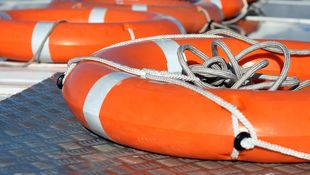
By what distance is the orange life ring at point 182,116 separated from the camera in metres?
2.34

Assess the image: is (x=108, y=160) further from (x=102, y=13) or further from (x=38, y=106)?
(x=102, y=13)

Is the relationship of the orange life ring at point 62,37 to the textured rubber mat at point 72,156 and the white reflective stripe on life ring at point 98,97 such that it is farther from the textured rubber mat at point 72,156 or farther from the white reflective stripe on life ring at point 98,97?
the white reflective stripe on life ring at point 98,97

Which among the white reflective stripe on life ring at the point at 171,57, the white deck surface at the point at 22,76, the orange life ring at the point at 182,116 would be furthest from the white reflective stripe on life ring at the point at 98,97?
the white deck surface at the point at 22,76

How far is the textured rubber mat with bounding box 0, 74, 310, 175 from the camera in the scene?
2.41 metres

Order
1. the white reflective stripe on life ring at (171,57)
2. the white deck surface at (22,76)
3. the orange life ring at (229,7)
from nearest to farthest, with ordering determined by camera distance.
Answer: the white reflective stripe on life ring at (171,57) < the white deck surface at (22,76) < the orange life ring at (229,7)

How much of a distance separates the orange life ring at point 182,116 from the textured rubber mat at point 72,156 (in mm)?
45

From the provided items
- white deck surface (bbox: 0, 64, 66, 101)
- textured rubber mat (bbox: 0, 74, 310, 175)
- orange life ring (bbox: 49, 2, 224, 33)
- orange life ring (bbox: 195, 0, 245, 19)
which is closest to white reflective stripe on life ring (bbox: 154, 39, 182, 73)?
textured rubber mat (bbox: 0, 74, 310, 175)

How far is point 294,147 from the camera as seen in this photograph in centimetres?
235

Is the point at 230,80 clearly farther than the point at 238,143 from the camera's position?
Yes

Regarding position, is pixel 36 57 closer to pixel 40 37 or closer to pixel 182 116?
pixel 40 37

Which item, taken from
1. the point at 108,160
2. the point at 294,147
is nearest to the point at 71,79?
the point at 108,160

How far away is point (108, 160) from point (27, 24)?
166cm

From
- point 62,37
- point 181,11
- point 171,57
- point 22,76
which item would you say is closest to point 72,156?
point 171,57

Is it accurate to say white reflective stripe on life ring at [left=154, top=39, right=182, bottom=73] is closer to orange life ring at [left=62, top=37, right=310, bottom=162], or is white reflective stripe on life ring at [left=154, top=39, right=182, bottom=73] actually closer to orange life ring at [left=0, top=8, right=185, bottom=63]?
orange life ring at [left=62, top=37, right=310, bottom=162]
